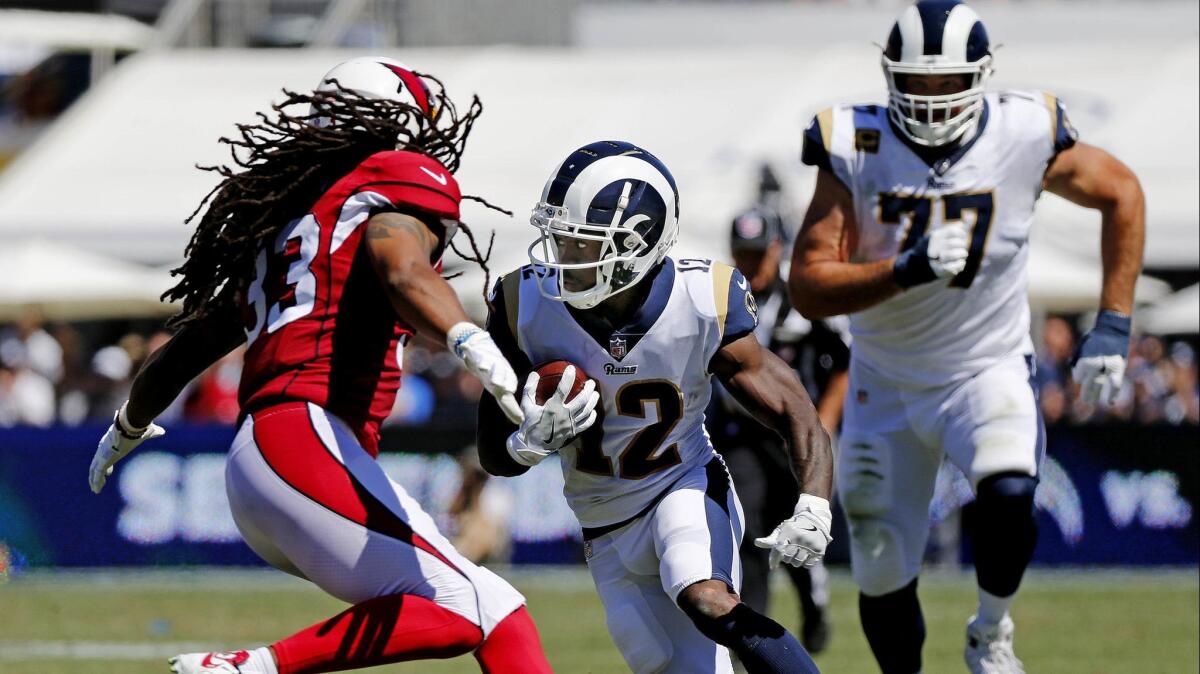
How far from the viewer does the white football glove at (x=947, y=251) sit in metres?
5.53

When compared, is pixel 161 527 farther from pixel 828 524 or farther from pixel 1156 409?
pixel 828 524

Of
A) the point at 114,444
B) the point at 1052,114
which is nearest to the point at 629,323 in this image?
the point at 114,444

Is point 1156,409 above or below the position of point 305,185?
below

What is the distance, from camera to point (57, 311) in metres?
17.7

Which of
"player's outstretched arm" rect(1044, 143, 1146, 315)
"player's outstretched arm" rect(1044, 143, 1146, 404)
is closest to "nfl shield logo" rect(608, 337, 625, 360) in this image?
"player's outstretched arm" rect(1044, 143, 1146, 404)

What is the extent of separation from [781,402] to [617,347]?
47 centimetres

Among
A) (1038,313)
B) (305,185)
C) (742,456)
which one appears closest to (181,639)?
(742,456)

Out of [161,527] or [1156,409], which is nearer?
[161,527]

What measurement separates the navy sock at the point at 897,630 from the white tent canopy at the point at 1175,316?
10.9 m

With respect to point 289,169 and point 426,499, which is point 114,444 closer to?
point 289,169

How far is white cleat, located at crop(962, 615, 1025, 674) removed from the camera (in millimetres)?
5832

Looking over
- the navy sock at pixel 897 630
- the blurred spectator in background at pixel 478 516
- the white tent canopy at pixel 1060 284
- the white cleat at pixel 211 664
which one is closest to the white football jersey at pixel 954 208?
the navy sock at pixel 897 630

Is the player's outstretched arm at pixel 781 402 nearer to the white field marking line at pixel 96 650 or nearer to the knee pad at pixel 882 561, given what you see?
the knee pad at pixel 882 561

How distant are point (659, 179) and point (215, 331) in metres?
1.29
